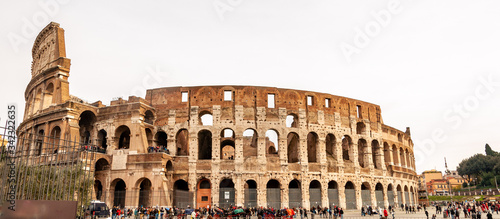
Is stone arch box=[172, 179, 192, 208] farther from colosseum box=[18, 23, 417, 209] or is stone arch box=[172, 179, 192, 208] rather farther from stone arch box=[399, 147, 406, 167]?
stone arch box=[399, 147, 406, 167]

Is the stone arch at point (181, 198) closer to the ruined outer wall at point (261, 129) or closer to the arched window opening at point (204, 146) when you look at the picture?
the ruined outer wall at point (261, 129)

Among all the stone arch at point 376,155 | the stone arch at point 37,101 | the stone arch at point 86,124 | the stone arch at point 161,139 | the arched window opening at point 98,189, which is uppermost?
the stone arch at point 37,101

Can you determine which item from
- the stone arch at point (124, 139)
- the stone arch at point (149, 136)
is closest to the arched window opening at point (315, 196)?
the stone arch at point (149, 136)

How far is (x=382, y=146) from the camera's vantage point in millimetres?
34625

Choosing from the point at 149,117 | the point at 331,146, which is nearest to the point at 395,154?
the point at 331,146

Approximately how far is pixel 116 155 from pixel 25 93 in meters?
15.9

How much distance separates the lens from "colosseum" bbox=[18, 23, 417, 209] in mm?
26203

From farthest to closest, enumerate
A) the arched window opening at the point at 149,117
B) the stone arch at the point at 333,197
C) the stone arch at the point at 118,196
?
the stone arch at the point at 333,197 < the arched window opening at the point at 149,117 < the stone arch at the point at 118,196

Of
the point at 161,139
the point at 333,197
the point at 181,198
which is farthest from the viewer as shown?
the point at 161,139

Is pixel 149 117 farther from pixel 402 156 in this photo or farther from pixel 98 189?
pixel 402 156

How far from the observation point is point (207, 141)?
105ft

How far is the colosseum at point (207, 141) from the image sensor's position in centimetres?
2620

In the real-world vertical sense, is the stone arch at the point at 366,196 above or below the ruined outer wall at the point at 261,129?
below

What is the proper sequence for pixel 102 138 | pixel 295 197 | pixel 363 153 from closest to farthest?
pixel 295 197 → pixel 102 138 → pixel 363 153
